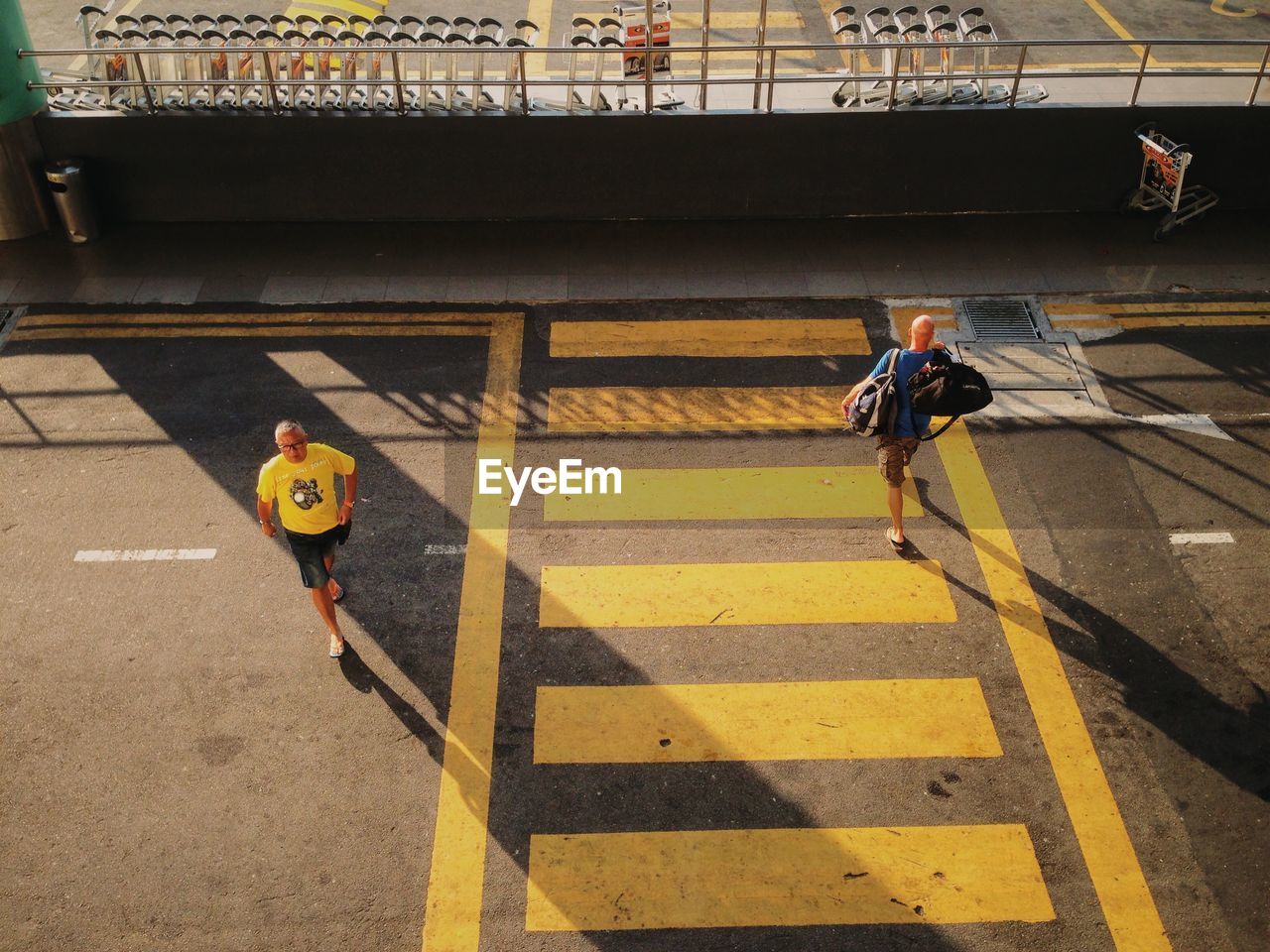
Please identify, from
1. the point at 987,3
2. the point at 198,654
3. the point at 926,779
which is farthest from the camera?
the point at 987,3

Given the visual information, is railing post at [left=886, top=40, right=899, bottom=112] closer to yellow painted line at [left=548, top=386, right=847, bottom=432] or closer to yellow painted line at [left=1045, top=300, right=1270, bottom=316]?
yellow painted line at [left=1045, top=300, right=1270, bottom=316]

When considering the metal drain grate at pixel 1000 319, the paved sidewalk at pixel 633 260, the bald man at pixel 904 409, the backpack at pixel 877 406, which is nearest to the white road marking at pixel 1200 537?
the bald man at pixel 904 409

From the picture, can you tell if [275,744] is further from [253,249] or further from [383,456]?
[253,249]

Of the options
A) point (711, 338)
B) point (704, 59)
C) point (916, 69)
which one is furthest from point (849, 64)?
point (711, 338)

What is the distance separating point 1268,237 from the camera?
12469 mm

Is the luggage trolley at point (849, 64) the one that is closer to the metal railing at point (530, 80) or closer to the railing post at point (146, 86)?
the metal railing at point (530, 80)

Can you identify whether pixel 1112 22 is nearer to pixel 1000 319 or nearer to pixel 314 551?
pixel 1000 319

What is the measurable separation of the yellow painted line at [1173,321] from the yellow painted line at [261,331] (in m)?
6.06

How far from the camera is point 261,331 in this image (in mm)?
11242

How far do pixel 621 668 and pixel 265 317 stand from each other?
5944mm

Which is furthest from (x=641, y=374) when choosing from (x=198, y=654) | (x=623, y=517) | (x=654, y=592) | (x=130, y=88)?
(x=130, y=88)

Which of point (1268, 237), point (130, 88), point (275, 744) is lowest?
point (275, 744)

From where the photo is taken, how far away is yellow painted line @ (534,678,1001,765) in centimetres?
747

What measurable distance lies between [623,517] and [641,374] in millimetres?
1984
